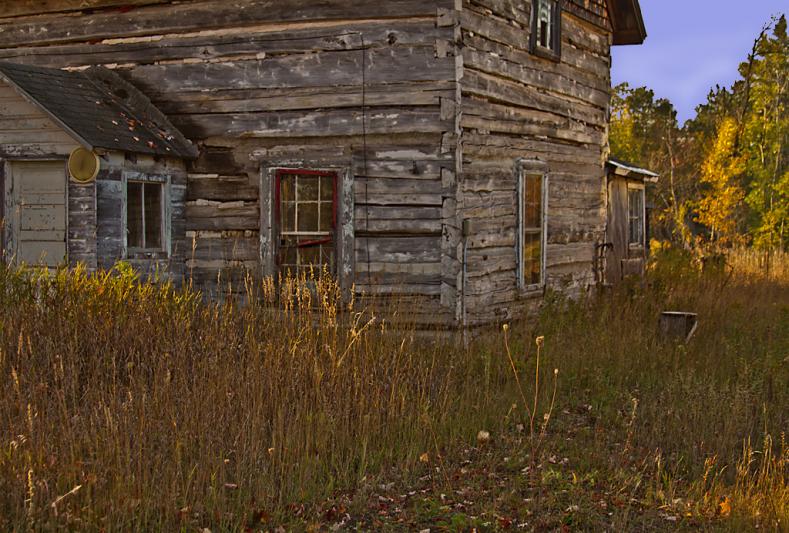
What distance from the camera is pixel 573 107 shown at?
44.7 feet

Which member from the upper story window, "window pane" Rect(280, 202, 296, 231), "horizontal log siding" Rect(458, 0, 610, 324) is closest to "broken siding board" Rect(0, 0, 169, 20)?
"window pane" Rect(280, 202, 296, 231)

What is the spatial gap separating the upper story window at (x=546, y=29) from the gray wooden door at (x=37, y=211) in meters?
6.57

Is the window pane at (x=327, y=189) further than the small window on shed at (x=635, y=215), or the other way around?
the small window on shed at (x=635, y=215)

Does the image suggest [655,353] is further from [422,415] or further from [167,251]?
[167,251]

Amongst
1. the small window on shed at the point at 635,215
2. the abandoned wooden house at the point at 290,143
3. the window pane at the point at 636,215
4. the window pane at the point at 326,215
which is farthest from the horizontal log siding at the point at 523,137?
the window pane at the point at 636,215

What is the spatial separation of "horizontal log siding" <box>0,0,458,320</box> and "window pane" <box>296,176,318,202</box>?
0.25 m

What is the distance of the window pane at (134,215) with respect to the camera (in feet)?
35.4

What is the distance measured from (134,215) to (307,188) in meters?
2.20

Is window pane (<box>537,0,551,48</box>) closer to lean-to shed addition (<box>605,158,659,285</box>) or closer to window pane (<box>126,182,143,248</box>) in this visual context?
lean-to shed addition (<box>605,158,659,285</box>)

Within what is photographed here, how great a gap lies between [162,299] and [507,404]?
355 centimetres

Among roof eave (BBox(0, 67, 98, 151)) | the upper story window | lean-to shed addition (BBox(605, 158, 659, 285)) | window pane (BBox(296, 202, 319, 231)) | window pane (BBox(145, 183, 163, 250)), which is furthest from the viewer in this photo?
lean-to shed addition (BBox(605, 158, 659, 285))

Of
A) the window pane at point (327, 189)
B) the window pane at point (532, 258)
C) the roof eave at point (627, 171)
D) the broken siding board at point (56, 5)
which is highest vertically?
the broken siding board at point (56, 5)

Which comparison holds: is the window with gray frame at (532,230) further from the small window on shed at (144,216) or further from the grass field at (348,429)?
the small window on shed at (144,216)

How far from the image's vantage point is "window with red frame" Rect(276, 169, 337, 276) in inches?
426
